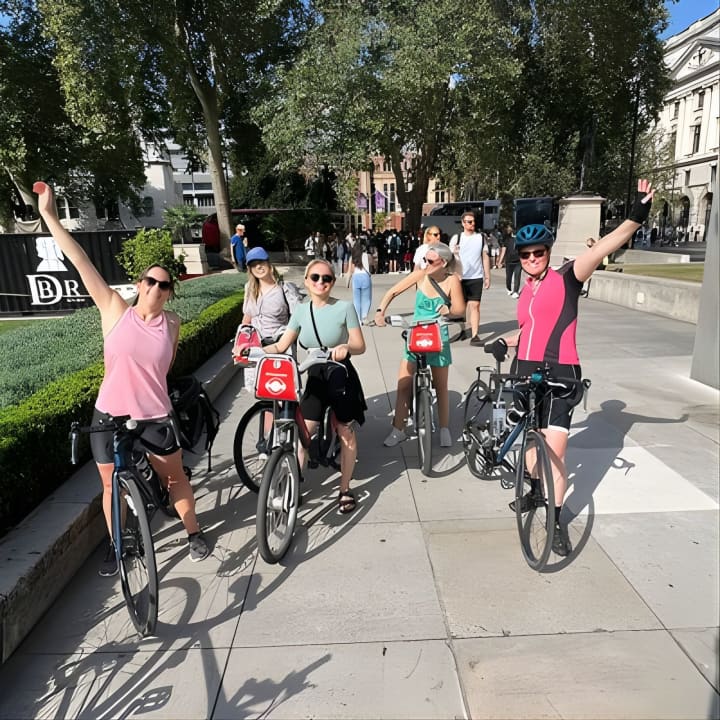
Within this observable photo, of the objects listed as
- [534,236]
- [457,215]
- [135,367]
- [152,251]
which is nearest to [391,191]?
[457,215]

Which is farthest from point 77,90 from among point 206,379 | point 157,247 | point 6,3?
point 206,379

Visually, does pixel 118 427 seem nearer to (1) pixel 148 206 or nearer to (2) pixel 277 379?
(2) pixel 277 379

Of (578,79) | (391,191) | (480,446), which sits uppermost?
(578,79)

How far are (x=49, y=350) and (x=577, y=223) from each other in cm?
1850

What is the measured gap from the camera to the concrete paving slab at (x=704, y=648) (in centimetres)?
246

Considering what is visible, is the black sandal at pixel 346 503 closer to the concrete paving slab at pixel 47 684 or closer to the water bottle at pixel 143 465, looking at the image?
the water bottle at pixel 143 465

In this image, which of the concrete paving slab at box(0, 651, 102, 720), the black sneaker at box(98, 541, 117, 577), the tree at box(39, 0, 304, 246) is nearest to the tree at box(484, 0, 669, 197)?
the tree at box(39, 0, 304, 246)

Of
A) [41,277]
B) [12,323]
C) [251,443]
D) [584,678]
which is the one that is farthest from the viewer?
[41,277]

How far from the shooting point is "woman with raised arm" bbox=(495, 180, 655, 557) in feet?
10.8

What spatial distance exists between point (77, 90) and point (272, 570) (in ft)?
70.0

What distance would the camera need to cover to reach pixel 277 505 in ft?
11.1

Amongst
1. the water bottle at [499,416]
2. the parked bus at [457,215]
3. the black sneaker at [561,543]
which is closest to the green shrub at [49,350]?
the water bottle at [499,416]

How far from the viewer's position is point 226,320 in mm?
8828

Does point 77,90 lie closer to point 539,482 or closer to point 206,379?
point 206,379
